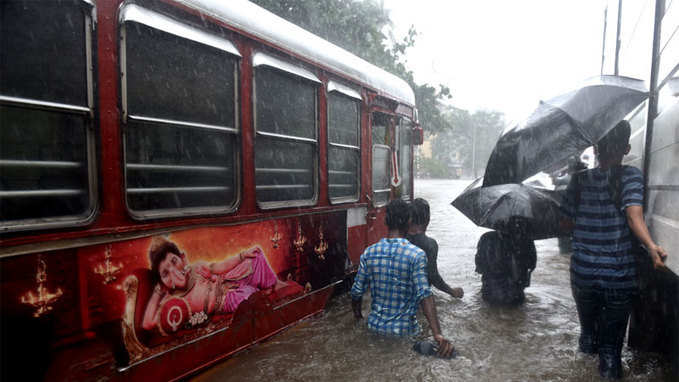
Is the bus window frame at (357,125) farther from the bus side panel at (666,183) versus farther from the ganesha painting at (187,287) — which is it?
the bus side panel at (666,183)

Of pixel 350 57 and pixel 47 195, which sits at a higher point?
pixel 350 57

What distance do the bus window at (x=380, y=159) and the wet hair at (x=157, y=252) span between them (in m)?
3.38

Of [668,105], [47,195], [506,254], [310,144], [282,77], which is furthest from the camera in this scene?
[506,254]

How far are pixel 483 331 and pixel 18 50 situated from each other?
14.7ft

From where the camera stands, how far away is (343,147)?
491cm

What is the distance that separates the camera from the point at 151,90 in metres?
2.73

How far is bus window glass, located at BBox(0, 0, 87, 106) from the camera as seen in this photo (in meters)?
2.03

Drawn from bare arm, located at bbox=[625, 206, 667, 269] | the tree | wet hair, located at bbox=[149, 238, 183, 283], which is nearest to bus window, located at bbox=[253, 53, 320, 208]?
wet hair, located at bbox=[149, 238, 183, 283]

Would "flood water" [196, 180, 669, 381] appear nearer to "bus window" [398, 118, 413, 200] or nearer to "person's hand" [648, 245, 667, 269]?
"person's hand" [648, 245, 667, 269]

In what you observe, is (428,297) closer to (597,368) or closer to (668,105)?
(597,368)

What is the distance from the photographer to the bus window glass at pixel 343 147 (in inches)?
184

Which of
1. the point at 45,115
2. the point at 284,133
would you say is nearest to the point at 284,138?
the point at 284,133

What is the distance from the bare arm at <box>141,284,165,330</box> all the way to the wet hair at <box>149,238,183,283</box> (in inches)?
2.7

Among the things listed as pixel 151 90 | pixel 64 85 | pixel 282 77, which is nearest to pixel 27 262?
pixel 64 85
